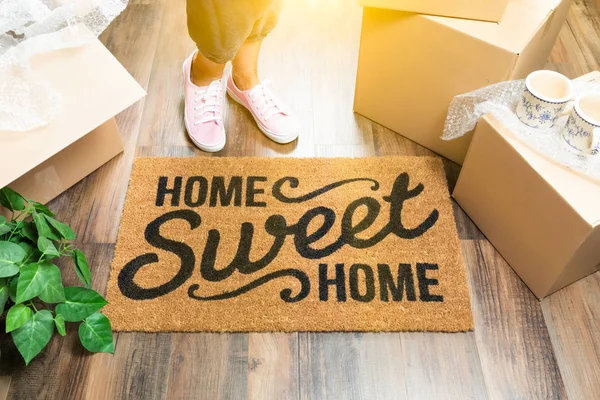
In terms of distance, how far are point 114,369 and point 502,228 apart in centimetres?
88

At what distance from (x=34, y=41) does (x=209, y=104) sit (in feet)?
1.47

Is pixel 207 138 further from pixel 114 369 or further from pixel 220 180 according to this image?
pixel 114 369

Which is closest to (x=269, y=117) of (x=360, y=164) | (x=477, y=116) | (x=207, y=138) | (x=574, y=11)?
(x=207, y=138)

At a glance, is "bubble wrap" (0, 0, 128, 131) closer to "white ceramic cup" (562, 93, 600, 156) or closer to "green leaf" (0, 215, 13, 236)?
"green leaf" (0, 215, 13, 236)

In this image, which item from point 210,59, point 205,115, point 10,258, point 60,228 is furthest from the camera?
point 205,115

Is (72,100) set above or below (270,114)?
above

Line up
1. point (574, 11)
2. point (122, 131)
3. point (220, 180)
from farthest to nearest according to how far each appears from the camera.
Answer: point (574, 11), point (122, 131), point (220, 180)

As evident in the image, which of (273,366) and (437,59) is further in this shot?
(437,59)

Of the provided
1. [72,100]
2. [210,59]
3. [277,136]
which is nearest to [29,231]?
[72,100]

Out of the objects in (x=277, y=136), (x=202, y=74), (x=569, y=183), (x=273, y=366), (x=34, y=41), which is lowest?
(x=273, y=366)

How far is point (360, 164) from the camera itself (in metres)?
1.37

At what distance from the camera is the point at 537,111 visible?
1.05 meters

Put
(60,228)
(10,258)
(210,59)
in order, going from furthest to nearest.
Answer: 1. (210,59)
2. (60,228)
3. (10,258)

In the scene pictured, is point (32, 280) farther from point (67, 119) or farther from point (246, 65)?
point (246, 65)
